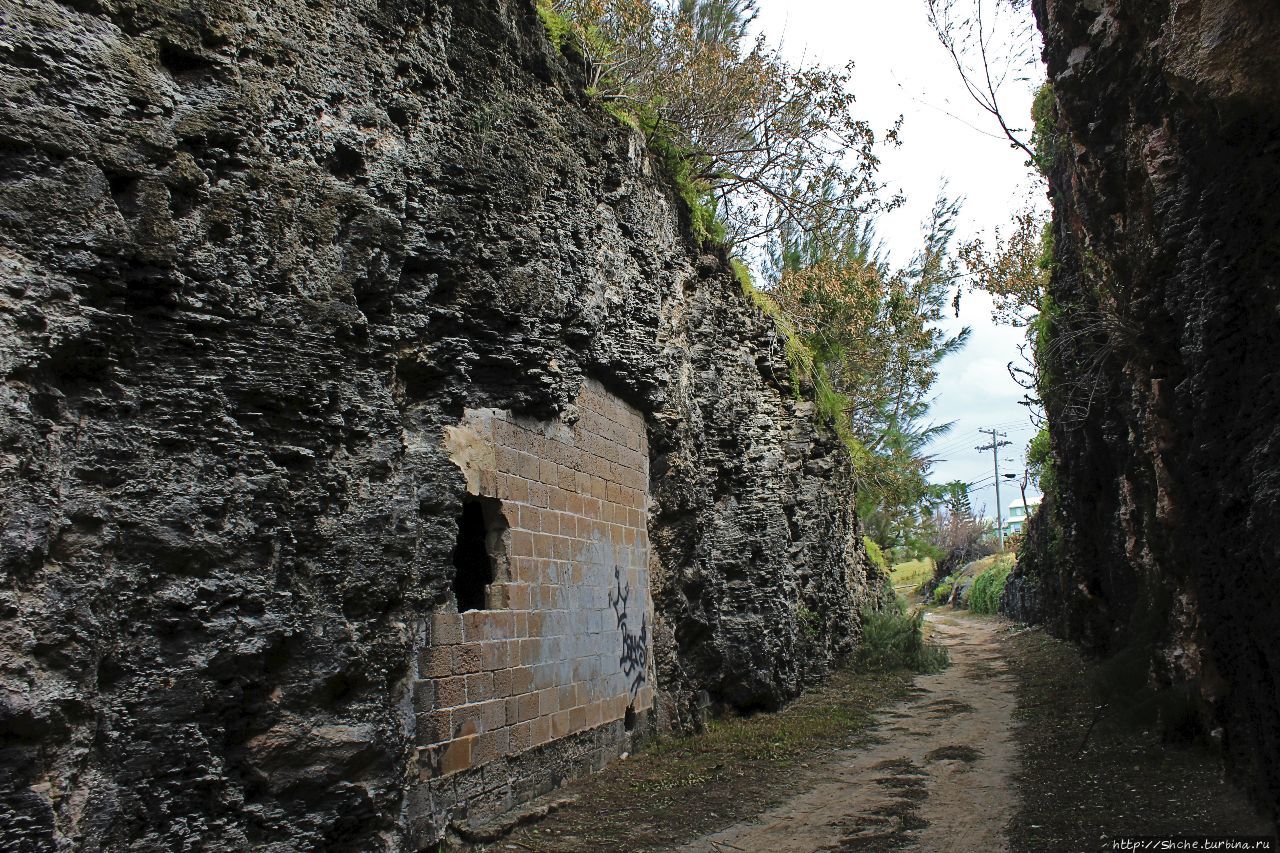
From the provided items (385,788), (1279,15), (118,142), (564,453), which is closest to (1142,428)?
(1279,15)

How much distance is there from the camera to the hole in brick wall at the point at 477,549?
689 cm

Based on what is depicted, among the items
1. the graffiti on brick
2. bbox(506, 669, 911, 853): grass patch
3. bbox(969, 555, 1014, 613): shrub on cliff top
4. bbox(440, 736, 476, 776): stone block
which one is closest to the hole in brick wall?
bbox(440, 736, 476, 776): stone block

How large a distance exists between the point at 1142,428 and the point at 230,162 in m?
7.26

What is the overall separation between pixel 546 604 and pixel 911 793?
323 centimetres

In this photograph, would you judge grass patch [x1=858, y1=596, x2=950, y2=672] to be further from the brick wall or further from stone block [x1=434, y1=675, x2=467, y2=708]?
stone block [x1=434, y1=675, x2=467, y2=708]

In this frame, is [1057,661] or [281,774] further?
[1057,661]

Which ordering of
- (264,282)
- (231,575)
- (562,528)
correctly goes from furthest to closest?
(562,528) < (264,282) < (231,575)

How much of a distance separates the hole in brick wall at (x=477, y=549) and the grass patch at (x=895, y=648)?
9736 millimetres

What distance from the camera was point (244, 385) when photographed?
4.64 m

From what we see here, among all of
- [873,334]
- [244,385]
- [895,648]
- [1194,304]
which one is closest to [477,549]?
[244,385]

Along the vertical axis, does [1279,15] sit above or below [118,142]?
above

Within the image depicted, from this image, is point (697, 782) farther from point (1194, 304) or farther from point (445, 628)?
→ point (1194, 304)

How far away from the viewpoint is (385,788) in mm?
4875

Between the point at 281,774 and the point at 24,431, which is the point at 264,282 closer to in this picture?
the point at 24,431
